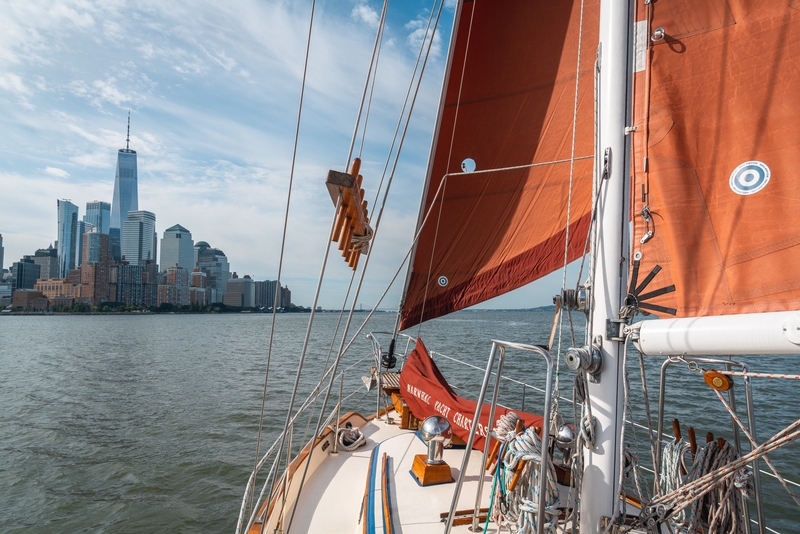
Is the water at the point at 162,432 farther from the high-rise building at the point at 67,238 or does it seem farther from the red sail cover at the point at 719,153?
the high-rise building at the point at 67,238

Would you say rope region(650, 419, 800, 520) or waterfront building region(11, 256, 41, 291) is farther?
waterfront building region(11, 256, 41, 291)

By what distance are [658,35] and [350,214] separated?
1.87m

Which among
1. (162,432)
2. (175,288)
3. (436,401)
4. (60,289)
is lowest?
(162,432)

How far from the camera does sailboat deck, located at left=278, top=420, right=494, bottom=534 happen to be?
3.21 meters

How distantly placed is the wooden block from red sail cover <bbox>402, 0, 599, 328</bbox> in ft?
7.52

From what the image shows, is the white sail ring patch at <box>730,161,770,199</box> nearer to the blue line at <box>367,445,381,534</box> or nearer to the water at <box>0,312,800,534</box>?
the blue line at <box>367,445,381,534</box>

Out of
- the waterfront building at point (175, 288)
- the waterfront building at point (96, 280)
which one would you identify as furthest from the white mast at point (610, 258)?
the waterfront building at point (175, 288)

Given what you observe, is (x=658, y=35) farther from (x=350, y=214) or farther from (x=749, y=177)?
(x=350, y=214)

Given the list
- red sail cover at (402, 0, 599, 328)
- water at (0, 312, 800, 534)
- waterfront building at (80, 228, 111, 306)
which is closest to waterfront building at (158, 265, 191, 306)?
waterfront building at (80, 228, 111, 306)

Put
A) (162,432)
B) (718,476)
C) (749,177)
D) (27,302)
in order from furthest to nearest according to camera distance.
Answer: (27,302) → (162,432) → (749,177) → (718,476)

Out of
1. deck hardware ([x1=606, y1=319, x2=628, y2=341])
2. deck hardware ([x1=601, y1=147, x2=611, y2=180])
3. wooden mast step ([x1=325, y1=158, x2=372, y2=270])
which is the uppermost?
deck hardware ([x1=601, y1=147, x2=611, y2=180])

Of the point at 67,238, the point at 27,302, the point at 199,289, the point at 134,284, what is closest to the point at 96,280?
the point at 134,284

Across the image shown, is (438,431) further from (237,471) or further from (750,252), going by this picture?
(237,471)

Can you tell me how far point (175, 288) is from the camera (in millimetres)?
118188
